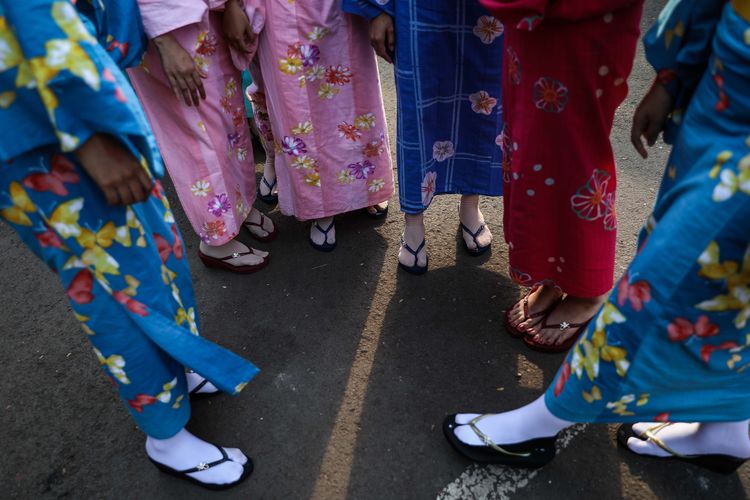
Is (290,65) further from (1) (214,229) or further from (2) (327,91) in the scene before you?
(1) (214,229)

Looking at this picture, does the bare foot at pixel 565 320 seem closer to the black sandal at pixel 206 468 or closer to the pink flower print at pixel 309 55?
the black sandal at pixel 206 468

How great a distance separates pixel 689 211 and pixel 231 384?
114cm

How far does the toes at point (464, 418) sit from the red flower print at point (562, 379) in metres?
0.36

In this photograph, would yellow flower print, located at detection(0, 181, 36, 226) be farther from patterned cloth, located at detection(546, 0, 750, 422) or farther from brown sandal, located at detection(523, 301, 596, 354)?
brown sandal, located at detection(523, 301, 596, 354)

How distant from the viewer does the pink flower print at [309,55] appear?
1934mm

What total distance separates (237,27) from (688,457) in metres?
1.93

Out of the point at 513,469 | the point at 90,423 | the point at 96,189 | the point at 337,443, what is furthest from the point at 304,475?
the point at 96,189

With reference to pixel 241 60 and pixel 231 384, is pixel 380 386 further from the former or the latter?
pixel 241 60

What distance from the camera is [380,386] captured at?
1.81 metres

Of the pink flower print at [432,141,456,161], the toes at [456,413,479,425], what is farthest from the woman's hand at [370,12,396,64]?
the toes at [456,413,479,425]

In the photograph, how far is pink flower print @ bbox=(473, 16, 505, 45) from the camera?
69.9 inches

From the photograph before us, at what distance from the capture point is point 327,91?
2.05m

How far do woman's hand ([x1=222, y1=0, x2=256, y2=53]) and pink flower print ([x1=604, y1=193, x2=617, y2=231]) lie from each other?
132 centimetres

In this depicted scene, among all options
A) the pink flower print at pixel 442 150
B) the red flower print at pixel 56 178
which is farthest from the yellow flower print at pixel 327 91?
the red flower print at pixel 56 178
